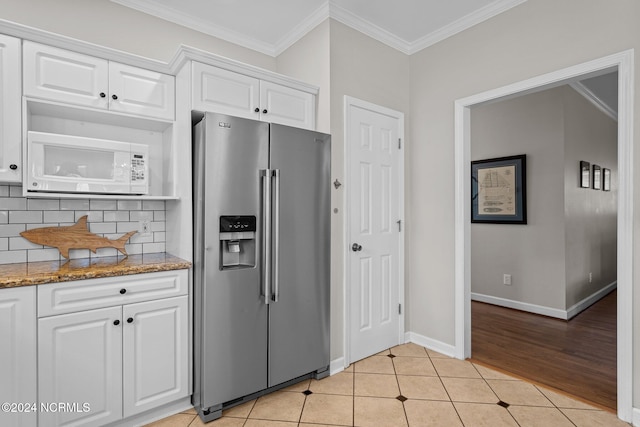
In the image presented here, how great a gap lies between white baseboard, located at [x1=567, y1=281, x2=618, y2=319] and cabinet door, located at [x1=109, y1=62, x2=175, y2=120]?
4.55 meters

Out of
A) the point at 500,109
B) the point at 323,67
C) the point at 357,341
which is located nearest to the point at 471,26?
the point at 323,67

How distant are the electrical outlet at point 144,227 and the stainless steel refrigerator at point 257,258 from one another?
67 centimetres

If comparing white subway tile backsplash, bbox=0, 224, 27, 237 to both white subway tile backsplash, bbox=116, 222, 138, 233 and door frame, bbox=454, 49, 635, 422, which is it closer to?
white subway tile backsplash, bbox=116, 222, 138, 233

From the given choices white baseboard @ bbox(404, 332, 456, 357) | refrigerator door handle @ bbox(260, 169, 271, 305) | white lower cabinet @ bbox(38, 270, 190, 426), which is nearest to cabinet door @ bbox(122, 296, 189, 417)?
white lower cabinet @ bbox(38, 270, 190, 426)

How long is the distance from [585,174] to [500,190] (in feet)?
3.62

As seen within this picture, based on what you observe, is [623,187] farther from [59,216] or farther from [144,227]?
[59,216]

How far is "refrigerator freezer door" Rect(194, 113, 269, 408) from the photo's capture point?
2090 mm

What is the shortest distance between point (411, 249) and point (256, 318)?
1666 millimetres

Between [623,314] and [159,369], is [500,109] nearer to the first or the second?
[623,314]

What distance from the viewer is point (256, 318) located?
226 cm

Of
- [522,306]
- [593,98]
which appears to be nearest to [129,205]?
[522,306]

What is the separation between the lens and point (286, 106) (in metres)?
2.64

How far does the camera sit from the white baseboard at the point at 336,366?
2671 millimetres

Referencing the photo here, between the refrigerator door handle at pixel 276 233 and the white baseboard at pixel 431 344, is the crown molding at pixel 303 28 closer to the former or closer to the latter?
the refrigerator door handle at pixel 276 233
